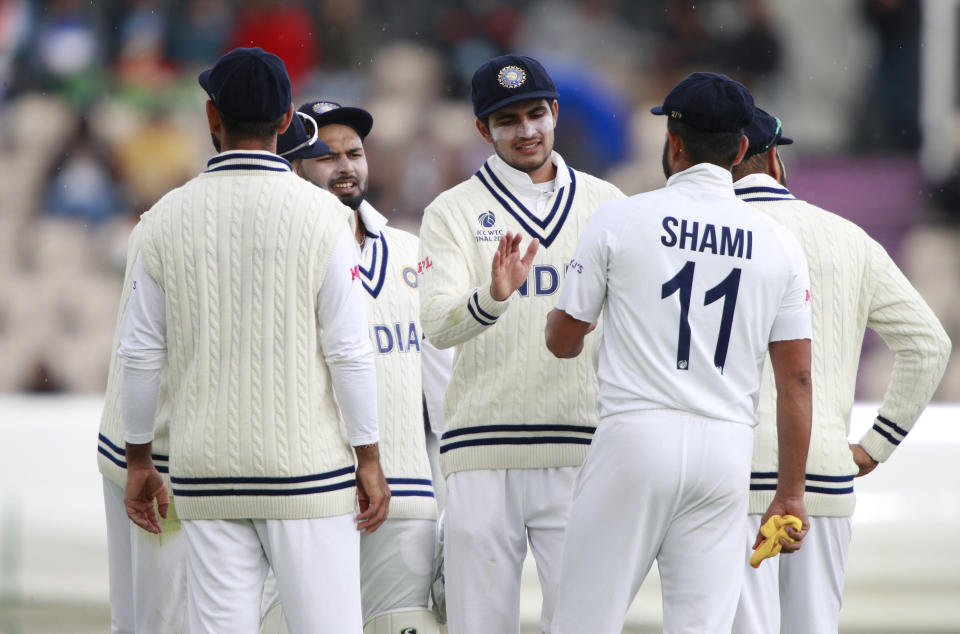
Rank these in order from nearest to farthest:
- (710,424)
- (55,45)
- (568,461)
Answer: (710,424), (568,461), (55,45)

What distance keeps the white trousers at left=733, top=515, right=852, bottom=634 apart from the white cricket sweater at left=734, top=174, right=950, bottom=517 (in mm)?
59

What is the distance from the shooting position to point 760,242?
9.89ft

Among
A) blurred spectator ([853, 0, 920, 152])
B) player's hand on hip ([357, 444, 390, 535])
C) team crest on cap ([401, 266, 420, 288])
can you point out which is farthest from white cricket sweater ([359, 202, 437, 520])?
blurred spectator ([853, 0, 920, 152])

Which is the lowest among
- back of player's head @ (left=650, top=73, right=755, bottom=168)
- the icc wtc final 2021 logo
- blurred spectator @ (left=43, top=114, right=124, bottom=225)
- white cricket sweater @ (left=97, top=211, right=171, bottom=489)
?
white cricket sweater @ (left=97, top=211, right=171, bottom=489)

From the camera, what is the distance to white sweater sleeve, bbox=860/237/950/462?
373 cm

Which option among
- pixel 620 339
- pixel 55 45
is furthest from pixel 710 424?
pixel 55 45

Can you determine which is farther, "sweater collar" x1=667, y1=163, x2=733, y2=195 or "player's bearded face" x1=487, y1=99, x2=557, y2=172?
"player's bearded face" x1=487, y1=99, x2=557, y2=172

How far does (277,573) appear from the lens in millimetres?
3055

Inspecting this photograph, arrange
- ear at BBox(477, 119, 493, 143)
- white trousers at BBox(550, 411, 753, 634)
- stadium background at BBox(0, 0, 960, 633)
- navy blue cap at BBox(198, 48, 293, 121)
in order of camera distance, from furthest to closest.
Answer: stadium background at BBox(0, 0, 960, 633), ear at BBox(477, 119, 493, 143), navy blue cap at BBox(198, 48, 293, 121), white trousers at BBox(550, 411, 753, 634)

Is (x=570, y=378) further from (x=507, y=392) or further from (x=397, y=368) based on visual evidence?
(x=397, y=368)

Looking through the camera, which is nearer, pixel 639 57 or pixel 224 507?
pixel 224 507

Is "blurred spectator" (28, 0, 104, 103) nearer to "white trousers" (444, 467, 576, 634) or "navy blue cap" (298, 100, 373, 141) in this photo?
"navy blue cap" (298, 100, 373, 141)

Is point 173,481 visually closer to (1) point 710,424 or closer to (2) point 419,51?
(1) point 710,424

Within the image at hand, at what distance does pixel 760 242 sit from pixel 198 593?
4.87 feet
